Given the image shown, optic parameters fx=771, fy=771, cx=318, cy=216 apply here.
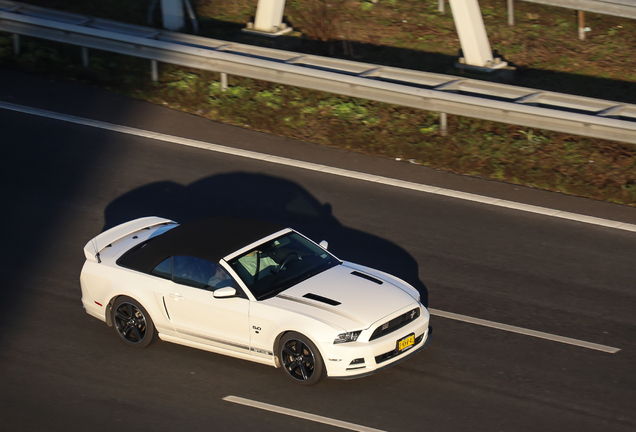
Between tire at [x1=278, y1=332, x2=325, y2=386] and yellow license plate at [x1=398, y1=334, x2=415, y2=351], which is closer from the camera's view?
tire at [x1=278, y1=332, x2=325, y2=386]

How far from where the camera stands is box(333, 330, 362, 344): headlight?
7.37 metres

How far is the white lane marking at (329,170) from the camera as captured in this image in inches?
452

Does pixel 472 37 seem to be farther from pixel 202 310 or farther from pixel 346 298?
pixel 202 310

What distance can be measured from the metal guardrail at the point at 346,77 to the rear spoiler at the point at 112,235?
5013 mm

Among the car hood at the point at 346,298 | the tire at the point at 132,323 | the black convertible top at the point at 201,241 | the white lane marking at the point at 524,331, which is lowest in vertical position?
the white lane marking at the point at 524,331

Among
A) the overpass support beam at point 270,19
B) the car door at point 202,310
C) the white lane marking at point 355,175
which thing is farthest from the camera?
the overpass support beam at point 270,19

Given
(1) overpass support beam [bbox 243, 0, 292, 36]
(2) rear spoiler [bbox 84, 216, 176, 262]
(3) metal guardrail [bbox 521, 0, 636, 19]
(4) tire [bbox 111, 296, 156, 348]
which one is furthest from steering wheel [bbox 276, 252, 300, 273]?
(1) overpass support beam [bbox 243, 0, 292, 36]

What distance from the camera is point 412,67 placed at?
15719mm

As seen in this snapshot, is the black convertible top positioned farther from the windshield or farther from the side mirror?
the side mirror

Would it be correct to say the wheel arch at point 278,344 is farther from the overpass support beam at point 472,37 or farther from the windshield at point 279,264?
the overpass support beam at point 472,37

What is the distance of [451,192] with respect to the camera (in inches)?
477

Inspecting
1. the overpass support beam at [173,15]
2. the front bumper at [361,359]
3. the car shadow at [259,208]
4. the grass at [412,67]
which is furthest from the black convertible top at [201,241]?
the overpass support beam at [173,15]

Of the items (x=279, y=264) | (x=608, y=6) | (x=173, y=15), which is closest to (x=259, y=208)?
(x=279, y=264)

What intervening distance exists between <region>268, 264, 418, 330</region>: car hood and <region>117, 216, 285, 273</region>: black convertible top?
83cm
